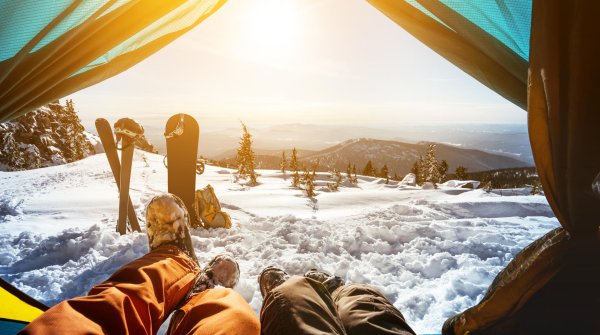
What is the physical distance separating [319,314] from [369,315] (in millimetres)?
270

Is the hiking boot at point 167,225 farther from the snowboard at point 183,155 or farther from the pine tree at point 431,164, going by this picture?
the pine tree at point 431,164

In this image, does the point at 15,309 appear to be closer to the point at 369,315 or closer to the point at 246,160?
the point at 369,315

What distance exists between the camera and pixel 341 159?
18262 cm

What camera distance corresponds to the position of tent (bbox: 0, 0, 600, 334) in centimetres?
132

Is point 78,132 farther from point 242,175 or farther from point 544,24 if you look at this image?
point 544,24

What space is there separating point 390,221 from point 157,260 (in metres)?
3.46

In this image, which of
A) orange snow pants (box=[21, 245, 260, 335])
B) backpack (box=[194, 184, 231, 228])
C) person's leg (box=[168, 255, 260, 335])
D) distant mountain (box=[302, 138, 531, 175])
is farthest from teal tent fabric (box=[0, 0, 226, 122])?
distant mountain (box=[302, 138, 531, 175])

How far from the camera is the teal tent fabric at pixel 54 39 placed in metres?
1.67

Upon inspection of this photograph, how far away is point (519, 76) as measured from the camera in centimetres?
177

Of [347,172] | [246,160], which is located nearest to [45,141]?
[246,160]

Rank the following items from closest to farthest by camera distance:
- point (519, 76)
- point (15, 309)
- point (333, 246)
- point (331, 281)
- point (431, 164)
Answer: point (519, 76), point (15, 309), point (331, 281), point (333, 246), point (431, 164)

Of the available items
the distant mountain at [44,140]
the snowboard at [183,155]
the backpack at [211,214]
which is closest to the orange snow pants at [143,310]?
the backpack at [211,214]

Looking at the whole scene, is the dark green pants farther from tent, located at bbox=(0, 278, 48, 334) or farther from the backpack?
the backpack

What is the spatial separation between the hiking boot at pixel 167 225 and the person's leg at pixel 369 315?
5.66 ft
